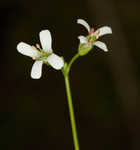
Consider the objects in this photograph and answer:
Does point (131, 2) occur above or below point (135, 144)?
above

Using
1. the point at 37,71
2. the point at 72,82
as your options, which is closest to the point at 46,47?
the point at 37,71

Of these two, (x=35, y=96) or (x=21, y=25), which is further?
(x=21, y=25)

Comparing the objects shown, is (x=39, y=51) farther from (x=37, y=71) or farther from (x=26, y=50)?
(x=37, y=71)

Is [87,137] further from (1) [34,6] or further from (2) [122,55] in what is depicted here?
(1) [34,6]

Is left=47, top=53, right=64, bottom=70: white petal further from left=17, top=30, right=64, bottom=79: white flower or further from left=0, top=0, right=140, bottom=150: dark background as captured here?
left=0, top=0, right=140, bottom=150: dark background

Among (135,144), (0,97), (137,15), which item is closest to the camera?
(135,144)

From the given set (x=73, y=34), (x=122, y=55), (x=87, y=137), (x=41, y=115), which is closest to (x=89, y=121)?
(x=87, y=137)

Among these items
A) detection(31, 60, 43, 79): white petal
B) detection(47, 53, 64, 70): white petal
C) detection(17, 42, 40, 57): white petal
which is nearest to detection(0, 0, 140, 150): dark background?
detection(17, 42, 40, 57): white petal

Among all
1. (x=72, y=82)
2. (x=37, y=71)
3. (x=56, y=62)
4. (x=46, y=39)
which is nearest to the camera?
(x=56, y=62)
